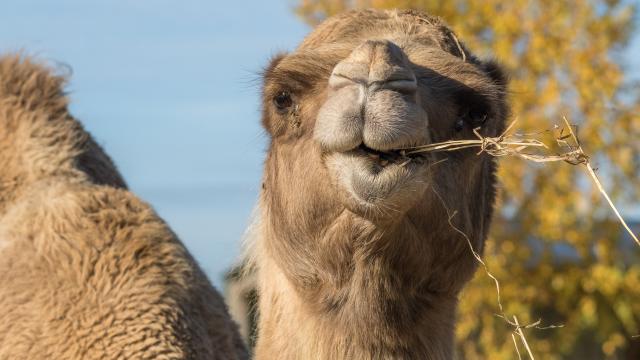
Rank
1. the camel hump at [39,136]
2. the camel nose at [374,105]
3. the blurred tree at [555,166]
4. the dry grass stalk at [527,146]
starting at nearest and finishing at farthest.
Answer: the camel nose at [374,105], the dry grass stalk at [527,146], the camel hump at [39,136], the blurred tree at [555,166]

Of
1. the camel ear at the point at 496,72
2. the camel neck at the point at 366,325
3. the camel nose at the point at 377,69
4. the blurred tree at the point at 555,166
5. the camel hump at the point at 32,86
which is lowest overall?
the blurred tree at the point at 555,166

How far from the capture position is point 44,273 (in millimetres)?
4797

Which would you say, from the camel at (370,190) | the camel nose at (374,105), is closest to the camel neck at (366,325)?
the camel at (370,190)

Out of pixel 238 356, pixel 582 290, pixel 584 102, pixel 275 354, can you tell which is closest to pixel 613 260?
pixel 582 290

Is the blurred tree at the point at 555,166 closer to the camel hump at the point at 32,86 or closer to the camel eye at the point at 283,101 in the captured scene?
the camel hump at the point at 32,86

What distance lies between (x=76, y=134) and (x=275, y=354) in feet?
6.71

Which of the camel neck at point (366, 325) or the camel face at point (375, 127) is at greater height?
the camel face at point (375, 127)

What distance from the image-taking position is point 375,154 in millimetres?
3424

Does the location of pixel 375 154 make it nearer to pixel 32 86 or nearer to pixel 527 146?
pixel 527 146

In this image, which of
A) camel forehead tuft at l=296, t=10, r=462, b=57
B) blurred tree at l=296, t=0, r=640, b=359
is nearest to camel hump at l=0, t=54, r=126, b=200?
camel forehead tuft at l=296, t=10, r=462, b=57

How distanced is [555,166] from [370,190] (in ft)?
33.3

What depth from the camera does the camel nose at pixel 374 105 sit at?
10.9 feet

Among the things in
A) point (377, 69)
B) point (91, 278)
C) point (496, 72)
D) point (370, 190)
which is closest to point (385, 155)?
point (370, 190)

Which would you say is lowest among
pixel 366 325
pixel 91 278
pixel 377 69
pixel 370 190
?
pixel 366 325
